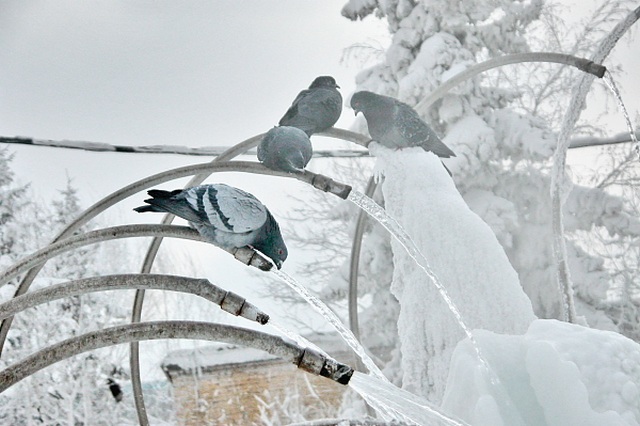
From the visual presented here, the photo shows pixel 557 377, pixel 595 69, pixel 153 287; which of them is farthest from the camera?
pixel 595 69

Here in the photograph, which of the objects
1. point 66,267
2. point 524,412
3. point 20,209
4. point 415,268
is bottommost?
point 524,412

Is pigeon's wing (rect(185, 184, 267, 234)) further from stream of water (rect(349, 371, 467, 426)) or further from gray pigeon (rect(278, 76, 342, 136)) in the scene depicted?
gray pigeon (rect(278, 76, 342, 136))

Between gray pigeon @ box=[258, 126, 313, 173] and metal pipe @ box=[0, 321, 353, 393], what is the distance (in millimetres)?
866

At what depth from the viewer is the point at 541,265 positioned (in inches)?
281

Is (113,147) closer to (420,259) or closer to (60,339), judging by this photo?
(420,259)

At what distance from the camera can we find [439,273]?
2.70 m

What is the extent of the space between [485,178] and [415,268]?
14.6 feet

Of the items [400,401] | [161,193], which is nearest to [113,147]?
[161,193]

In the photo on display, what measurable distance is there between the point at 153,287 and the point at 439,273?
3.98 ft

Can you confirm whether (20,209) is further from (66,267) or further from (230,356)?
(230,356)

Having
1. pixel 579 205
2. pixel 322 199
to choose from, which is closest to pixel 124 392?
pixel 322 199

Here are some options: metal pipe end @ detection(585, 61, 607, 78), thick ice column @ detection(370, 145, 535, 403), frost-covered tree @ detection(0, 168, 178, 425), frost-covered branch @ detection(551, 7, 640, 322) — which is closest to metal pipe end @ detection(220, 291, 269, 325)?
thick ice column @ detection(370, 145, 535, 403)

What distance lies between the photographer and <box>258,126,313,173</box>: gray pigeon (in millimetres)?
2391

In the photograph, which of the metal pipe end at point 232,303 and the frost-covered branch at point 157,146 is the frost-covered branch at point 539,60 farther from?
the metal pipe end at point 232,303
